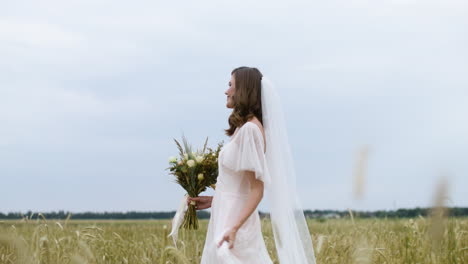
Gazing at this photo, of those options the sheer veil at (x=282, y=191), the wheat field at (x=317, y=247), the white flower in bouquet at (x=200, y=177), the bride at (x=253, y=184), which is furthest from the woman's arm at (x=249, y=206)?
the white flower in bouquet at (x=200, y=177)

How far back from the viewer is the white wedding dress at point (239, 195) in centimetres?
380

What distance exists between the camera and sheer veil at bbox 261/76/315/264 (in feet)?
13.4

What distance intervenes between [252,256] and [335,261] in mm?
1426

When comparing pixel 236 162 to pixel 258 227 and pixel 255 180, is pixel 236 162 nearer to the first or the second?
pixel 255 180

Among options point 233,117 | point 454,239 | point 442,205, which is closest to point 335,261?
point 454,239

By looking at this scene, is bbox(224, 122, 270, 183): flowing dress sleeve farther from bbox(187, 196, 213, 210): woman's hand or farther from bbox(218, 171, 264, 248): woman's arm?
bbox(187, 196, 213, 210): woman's hand

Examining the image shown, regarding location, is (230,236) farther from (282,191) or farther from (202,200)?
(202,200)

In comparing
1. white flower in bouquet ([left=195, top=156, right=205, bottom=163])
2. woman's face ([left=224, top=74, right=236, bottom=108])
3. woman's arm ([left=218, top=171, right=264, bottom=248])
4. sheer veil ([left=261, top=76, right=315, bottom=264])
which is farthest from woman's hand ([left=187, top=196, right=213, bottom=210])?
woman's face ([left=224, top=74, right=236, bottom=108])

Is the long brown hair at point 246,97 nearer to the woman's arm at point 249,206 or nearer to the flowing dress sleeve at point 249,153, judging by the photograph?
the flowing dress sleeve at point 249,153

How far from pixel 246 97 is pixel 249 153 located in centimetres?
48

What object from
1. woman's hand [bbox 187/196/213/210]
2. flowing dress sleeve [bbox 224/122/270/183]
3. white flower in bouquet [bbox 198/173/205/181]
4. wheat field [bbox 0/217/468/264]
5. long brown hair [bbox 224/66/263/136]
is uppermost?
long brown hair [bbox 224/66/263/136]

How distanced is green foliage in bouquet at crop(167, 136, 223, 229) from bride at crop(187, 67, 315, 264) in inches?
10.5

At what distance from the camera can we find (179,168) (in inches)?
186

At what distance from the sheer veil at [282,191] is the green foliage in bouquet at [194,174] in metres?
0.70
